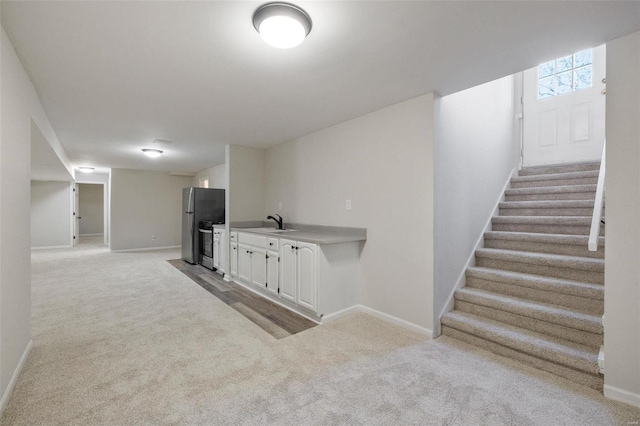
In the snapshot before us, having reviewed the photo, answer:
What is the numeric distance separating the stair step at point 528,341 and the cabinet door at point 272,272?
6.25 feet

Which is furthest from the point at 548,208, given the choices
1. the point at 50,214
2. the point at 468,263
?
the point at 50,214

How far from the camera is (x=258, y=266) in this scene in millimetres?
3822

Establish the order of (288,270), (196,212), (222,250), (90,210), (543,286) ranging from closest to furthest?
(543,286) → (288,270) → (222,250) → (196,212) → (90,210)

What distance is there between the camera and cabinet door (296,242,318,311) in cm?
295

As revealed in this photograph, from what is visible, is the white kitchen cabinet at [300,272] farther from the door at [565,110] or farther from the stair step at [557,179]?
the door at [565,110]

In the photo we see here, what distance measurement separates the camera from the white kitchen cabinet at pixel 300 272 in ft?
9.73

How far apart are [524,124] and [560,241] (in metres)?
2.32

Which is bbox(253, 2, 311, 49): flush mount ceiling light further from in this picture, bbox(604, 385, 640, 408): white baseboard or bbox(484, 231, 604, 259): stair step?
bbox(484, 231, 604, 259): stair step

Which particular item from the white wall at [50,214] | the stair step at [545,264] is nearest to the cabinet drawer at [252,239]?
the stair step at [545,264]

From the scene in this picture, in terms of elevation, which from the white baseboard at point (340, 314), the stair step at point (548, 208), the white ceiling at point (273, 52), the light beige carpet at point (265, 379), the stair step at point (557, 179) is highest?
the white ceiling at point (273, 52)

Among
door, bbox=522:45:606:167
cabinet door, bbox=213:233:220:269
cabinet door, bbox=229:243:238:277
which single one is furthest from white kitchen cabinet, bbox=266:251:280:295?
door, bbox=522:45:606:167

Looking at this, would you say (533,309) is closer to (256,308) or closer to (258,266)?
(256,308)

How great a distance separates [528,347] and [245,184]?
4120mm

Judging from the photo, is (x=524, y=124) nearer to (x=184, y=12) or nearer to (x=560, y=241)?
(x=560, y=241)
